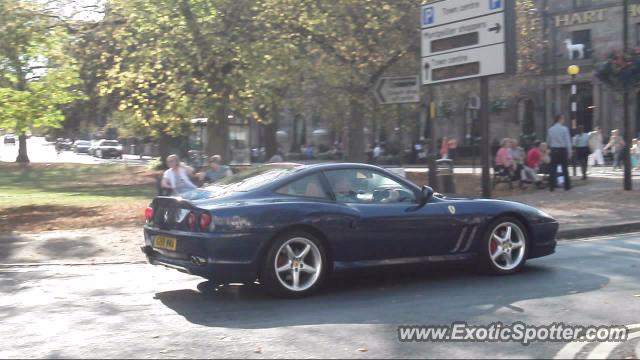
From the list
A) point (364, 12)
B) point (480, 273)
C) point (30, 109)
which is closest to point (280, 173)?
point (480, 273)

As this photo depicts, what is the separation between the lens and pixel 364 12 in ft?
62.4

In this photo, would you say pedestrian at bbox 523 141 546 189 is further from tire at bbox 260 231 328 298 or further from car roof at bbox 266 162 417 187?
tire at bbox 260 231 328 298

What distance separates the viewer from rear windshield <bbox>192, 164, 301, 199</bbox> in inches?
304

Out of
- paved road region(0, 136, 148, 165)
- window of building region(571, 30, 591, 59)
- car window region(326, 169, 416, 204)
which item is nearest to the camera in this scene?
car window region(326, 169, 416, 204)

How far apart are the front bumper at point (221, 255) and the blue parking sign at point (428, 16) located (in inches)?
336

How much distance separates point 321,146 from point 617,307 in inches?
1950

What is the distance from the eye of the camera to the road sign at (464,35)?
13227mm

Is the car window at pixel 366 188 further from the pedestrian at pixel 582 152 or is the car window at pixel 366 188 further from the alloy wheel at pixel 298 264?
the pedestrian at pixel 582 152

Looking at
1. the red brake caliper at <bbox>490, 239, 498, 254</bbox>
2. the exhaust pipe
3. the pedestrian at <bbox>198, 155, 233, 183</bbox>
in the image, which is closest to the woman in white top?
the pedestrian at <bbox>198, 155, 233, 183</bbox>

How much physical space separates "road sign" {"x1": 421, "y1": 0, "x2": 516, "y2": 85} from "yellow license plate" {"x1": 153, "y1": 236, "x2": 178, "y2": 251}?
7.63 meters

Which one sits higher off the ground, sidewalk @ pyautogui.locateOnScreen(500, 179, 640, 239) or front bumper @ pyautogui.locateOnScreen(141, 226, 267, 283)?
front bumper @ pyautogui.locateOnScreen(141, 226, 267, 283)

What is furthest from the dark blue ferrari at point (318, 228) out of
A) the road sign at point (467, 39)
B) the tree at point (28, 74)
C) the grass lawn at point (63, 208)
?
the tree at point (28, 74)

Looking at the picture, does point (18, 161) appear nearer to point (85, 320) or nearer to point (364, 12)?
point (364, 12)

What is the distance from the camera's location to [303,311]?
6.95 m
